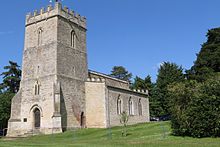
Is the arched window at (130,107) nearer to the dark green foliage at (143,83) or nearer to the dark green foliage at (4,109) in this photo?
the dark green foliage at (143,83)

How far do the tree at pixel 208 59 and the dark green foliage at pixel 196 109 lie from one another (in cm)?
1902

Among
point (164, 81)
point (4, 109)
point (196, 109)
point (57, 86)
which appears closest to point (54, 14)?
point (57, 86)

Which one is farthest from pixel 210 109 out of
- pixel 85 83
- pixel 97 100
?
pixel 85 83

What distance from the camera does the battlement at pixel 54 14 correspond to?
4119 cm

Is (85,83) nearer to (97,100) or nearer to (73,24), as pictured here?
(97,100)

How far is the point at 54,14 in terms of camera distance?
4097cm

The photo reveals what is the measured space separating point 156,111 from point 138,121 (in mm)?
13193

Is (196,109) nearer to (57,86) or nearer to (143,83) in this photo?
(57,86)

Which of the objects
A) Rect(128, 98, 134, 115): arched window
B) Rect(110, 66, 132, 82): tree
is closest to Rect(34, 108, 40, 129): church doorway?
Rect(128, 98, 134, 115): arched window

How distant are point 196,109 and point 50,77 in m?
21.3

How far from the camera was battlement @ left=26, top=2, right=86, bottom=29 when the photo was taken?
41.2 metres

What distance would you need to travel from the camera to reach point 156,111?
202ft

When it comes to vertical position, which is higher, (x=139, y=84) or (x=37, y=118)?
(x=139, y=84)

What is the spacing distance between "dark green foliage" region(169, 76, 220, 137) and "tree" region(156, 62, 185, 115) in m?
35.5
